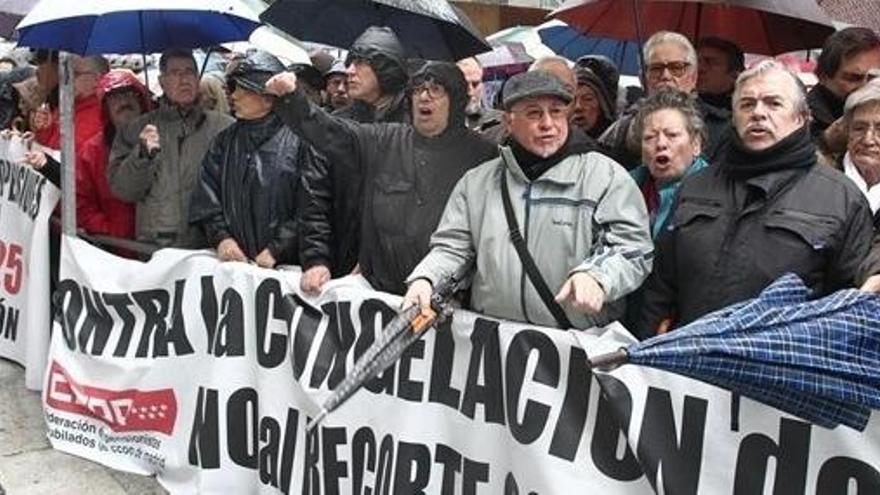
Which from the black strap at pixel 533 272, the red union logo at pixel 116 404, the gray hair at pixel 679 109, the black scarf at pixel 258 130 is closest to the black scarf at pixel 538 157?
the black strap at pixel 533 272

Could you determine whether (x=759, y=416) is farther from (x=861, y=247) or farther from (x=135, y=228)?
(x=135, y=228)

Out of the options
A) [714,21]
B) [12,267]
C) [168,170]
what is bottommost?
[12,267]

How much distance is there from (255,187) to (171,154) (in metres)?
0.81

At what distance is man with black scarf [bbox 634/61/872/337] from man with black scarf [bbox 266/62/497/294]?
3.40 ft

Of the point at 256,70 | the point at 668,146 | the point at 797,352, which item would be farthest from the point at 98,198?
the point at 797,352

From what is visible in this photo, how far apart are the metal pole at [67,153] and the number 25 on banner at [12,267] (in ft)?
2.96

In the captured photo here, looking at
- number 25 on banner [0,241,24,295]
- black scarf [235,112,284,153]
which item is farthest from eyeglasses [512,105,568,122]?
number 25 on banner [0,241,24,295]

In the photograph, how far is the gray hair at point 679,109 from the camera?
3.39 m

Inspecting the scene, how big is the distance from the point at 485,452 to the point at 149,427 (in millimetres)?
1911

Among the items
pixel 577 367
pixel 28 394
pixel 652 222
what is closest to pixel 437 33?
pixel 652 222

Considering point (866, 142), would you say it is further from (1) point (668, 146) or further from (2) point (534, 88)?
(2) point (534, 88)

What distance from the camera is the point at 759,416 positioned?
271cm

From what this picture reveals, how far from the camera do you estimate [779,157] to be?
9.57 feet

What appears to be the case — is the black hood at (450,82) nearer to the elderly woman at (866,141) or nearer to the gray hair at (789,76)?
the gray hair at (789,76)
